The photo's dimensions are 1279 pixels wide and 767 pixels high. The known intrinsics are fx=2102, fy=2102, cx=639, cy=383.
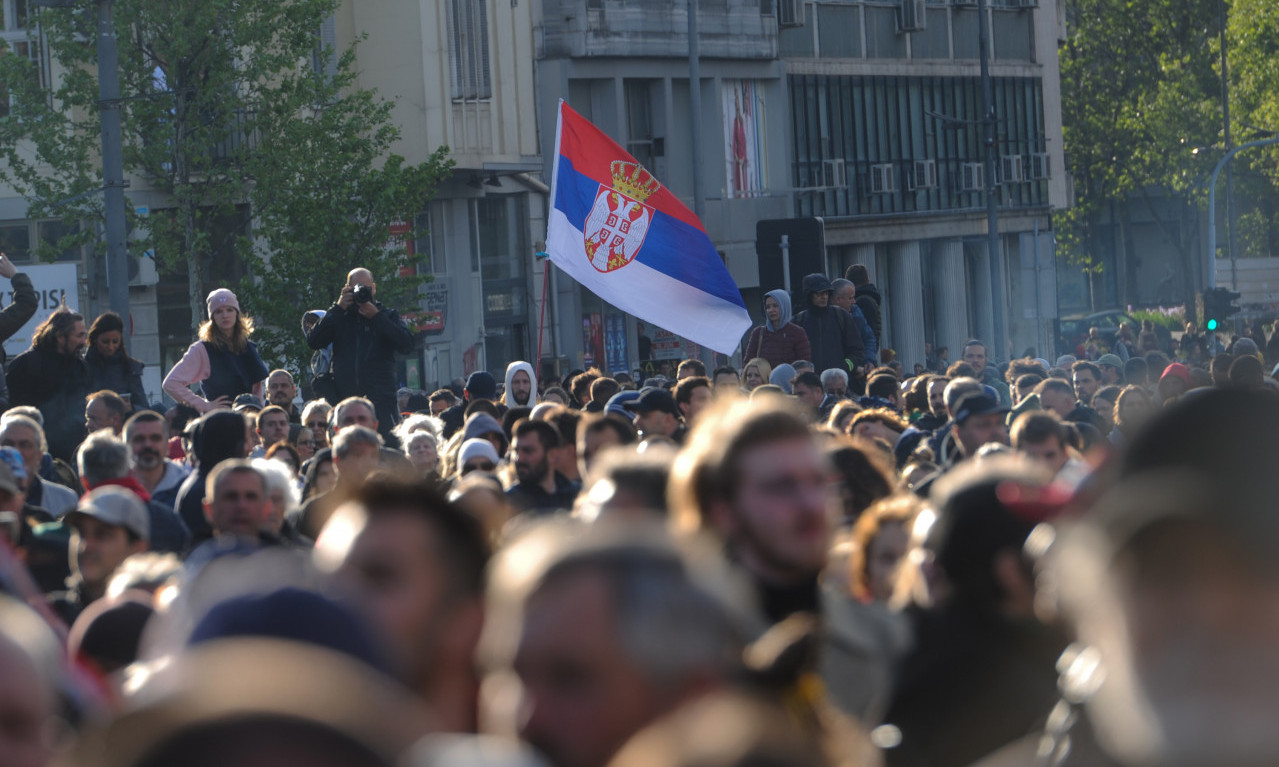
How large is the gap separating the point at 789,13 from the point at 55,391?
36677mm

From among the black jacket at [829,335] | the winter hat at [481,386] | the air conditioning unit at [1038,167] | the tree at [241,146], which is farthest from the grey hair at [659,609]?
the air conditioning unit at [1038,167]

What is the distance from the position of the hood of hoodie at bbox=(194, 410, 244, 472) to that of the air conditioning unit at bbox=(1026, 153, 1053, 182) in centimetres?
5102

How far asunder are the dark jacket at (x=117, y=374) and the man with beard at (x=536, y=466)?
5032 millimetres

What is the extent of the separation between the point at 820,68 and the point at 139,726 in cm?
4960

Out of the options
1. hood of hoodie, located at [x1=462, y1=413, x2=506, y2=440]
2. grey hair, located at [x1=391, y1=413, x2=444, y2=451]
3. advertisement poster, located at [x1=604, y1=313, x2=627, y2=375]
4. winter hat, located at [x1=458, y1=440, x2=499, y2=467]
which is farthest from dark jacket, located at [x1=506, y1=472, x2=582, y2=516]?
advertisement poster, located at [x1=604, y1=313, x2=627, y2=375]

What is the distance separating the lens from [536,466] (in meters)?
9.73

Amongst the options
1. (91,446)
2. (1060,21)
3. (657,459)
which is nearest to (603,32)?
(1060,21)

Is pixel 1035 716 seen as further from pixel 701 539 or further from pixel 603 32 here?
pixel 603 32

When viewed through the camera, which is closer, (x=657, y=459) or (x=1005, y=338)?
(x=657, y=459)

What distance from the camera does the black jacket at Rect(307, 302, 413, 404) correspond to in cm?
1548

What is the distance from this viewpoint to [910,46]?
54281 millimetres

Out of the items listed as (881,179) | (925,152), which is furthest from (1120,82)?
(881,179)

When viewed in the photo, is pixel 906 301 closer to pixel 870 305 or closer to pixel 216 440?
pixel 870 305

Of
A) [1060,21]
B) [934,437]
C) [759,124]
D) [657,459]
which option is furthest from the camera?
[1060,21]
